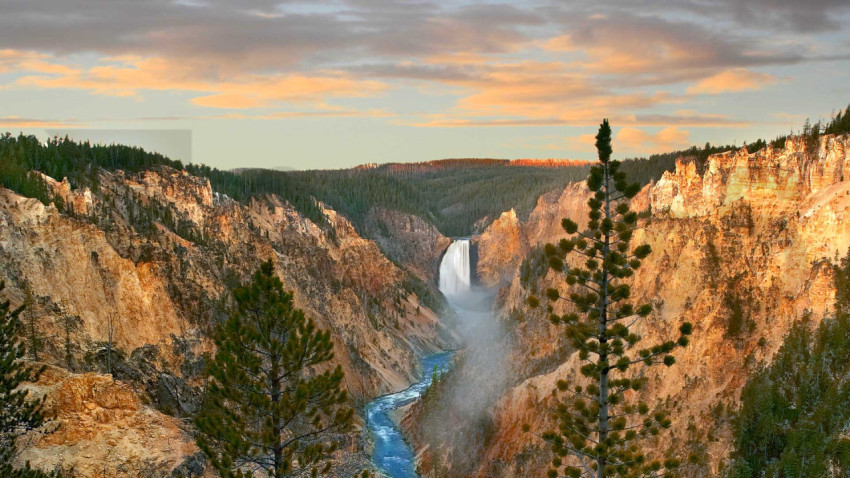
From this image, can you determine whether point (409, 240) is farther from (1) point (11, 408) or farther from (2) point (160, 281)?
(1) point (11, 408)

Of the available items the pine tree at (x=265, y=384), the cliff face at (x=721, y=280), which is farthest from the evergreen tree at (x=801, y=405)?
the pine tree at (x=265, y=384)

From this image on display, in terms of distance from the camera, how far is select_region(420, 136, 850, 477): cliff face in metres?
33.8

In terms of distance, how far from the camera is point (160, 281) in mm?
50094

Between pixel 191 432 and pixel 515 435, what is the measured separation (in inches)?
787

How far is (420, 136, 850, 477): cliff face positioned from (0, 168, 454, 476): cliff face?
18890 millimetres

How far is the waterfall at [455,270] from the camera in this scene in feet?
456

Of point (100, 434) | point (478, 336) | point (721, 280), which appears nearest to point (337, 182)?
point (478, 336)

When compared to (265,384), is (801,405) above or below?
below

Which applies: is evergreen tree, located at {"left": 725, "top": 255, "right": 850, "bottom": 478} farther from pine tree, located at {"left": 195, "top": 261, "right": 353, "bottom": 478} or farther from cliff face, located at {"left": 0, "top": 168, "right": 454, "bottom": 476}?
cliff face, located at {"left": 0, "top": 168, "right": 454, "bottom": 476}

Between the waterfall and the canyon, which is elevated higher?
the canyon

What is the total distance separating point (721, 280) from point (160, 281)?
33.0 meters

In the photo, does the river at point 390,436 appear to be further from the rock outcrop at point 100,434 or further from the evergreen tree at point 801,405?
the evergreen tree at point 801,405

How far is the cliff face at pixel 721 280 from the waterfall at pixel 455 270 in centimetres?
9150

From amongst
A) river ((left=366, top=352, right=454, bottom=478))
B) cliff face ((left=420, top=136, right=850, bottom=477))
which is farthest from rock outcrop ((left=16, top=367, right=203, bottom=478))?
river ((left=366, top=352, right=454, bottom=478))
